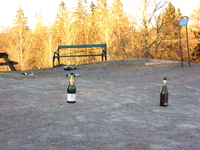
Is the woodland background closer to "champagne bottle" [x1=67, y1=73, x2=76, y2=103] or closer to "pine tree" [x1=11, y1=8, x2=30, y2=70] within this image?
"pine tree" [x1=11, y1=8, x2=30, y2=70]

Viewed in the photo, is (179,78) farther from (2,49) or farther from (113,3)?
(2,49)

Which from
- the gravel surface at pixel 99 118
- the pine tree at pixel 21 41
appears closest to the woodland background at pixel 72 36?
the pine tree at pixel 21 41

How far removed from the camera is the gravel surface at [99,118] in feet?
8.72

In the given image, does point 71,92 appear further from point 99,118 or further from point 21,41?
point 21,41

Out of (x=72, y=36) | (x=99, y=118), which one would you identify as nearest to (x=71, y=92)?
(x=99, y=118)

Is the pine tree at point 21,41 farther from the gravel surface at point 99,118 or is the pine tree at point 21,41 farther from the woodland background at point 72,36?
the gravel surface at point 99,118

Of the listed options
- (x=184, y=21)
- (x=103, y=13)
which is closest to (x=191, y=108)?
(x=184, y=21)

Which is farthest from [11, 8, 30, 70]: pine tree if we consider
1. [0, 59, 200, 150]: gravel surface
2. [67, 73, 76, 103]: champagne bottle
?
[67, 73, 76, 103]: champagne bottle

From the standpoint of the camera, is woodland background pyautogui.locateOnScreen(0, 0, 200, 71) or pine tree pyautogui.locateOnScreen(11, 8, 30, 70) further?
pine tree pyautogui.locateOnScreen(11, 8, 30, 70)

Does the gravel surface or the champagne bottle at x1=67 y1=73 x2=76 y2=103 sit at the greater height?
the champagne bottle at x1=67 y1=73 x2=76 y2=103

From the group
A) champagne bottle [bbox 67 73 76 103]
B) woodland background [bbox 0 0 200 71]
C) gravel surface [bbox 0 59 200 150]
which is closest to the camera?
gravel surface [bbox 0 59 200 150]

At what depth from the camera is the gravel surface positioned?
2658mm

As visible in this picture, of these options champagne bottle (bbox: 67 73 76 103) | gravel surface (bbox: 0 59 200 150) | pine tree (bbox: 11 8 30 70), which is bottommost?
gravel surface (bbox: 0 59 200 150)

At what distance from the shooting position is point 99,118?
3.66 meters
